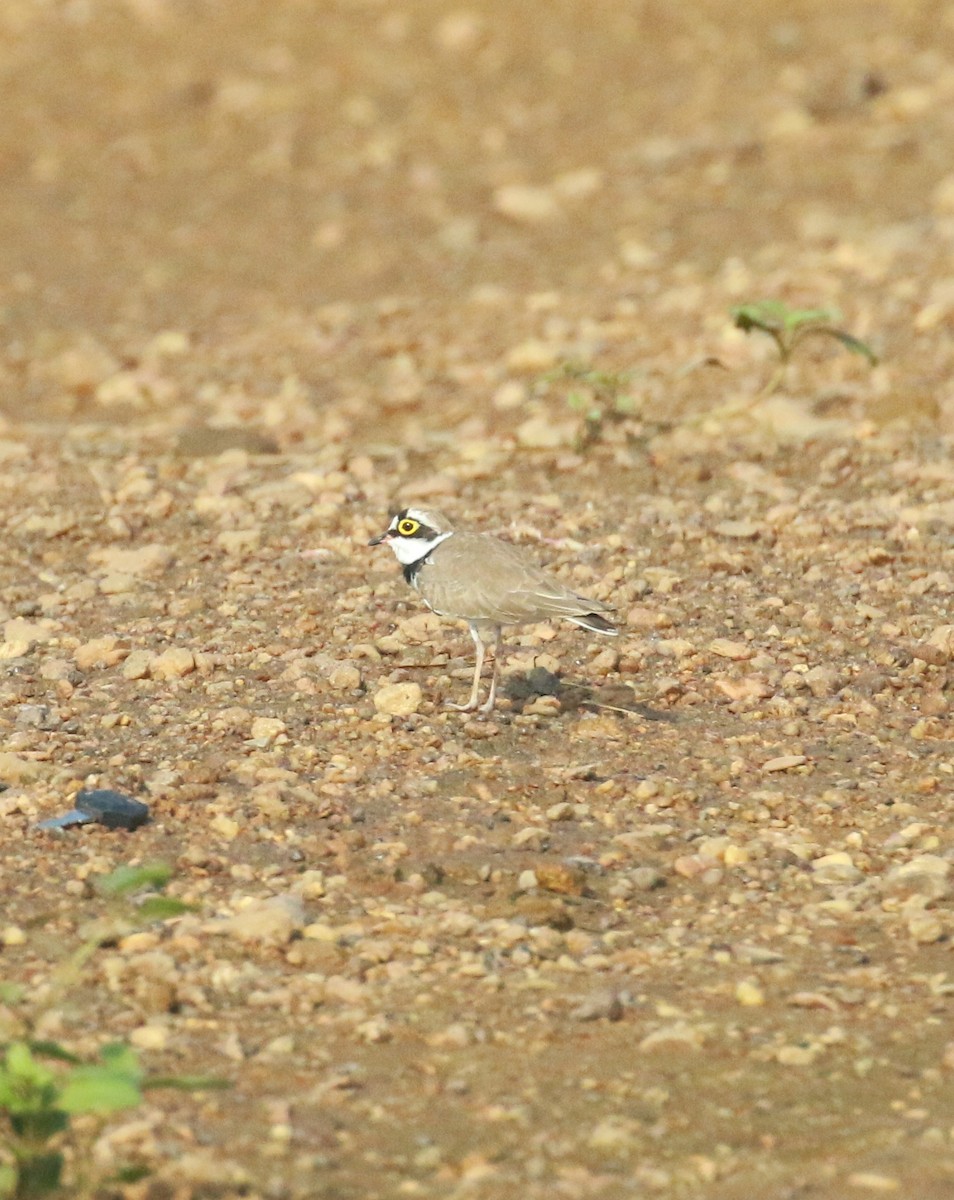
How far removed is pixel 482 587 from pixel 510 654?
28.8 inches

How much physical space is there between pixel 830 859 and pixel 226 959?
1.83 meters

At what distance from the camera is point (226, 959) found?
16.8 feet

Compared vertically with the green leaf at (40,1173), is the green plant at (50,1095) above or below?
above

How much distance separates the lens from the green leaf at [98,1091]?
3.72 metres

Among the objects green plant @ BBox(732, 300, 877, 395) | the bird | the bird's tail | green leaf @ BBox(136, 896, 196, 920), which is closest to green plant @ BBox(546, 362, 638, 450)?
green plant @ BBox(732, 300, 877, 395)

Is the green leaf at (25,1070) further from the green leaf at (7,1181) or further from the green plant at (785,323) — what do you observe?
the green plant at (785,323)

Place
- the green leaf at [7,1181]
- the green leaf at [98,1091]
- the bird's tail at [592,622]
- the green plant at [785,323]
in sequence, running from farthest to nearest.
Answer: the green plant at [785,323]
the bird's tail at [592,622]
the green leaf at [7,1181]
the green leaf at [98,1091]

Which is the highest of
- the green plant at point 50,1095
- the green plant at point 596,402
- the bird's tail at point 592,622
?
the green plant at point 596,402

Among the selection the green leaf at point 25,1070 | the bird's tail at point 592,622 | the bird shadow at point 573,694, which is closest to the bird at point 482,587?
the bird's tail at point 592,622

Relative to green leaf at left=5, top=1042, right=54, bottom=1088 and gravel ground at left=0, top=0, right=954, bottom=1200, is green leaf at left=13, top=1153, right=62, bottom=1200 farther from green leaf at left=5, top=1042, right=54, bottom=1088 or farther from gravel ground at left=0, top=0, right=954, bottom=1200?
gravel ground at left=0, top=0, right=954, bottom=1200

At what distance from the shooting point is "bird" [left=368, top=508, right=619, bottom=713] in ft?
21.2

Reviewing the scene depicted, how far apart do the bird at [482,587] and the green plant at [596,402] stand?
2.30 m

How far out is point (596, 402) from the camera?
32.3 feet

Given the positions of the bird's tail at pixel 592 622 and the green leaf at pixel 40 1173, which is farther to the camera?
the bird's tail at pixel 592 622
